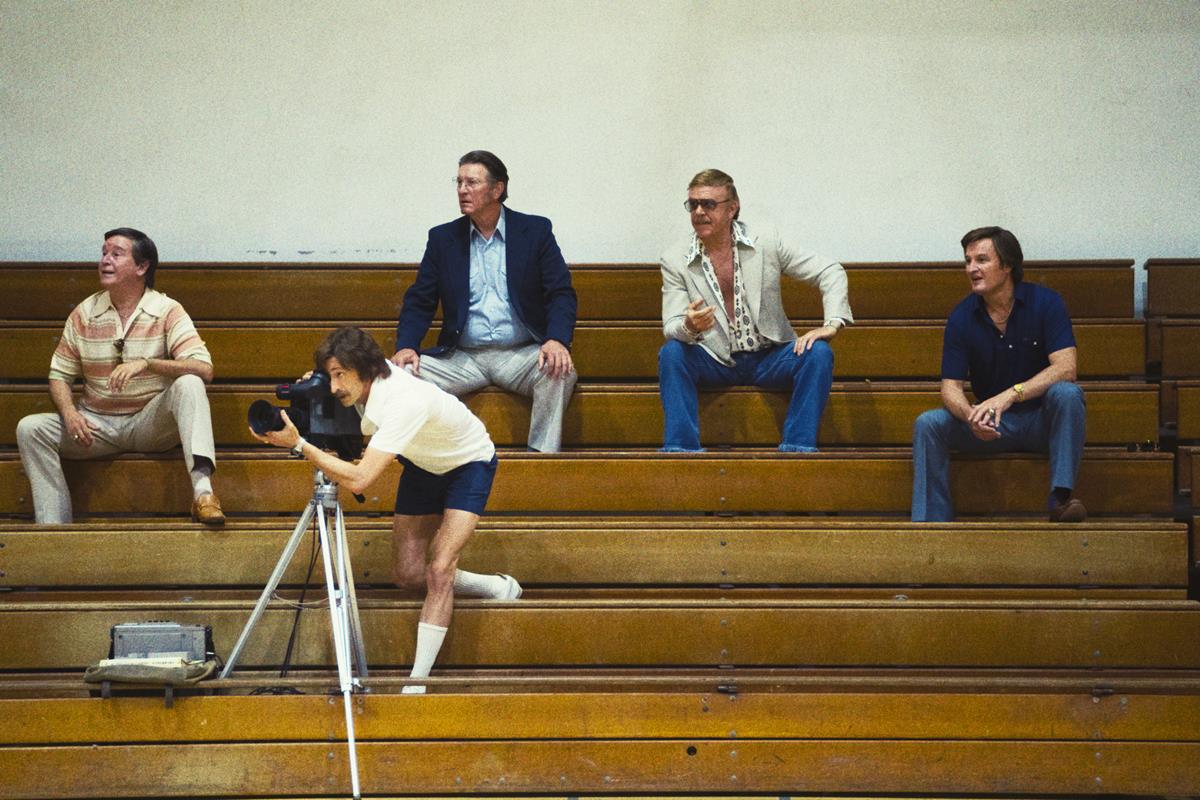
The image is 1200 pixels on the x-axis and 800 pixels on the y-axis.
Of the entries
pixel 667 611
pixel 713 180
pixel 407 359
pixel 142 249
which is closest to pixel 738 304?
pixel 713 180

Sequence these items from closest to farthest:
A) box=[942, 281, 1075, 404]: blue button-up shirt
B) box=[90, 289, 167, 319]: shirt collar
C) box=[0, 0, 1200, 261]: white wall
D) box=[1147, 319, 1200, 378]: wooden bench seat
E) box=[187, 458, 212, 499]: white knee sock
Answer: box=[187, 458, 212, 499]: white knee sock < box=[942, 281, 1075, 404]: blue button-up shirt < box=[90, 289, 167, 319]: shirt collar < box=[1147, 319, 1200, 378]: wooden bench seat < box=[0, 0, 1200, 261]: white wall

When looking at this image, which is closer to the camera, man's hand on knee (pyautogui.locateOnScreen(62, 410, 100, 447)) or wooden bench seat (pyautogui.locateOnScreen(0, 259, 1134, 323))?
man's hand on knee (pyautogui.locateOnScreen(62, 410, 100, 447))

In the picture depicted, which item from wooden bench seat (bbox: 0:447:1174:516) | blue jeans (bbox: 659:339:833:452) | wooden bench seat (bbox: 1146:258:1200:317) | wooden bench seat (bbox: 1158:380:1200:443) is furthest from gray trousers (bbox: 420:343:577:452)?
wooden bench seat (bbox: 1146:258:1200:317)

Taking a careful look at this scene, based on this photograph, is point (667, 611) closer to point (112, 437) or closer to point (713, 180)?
point (713, 180)

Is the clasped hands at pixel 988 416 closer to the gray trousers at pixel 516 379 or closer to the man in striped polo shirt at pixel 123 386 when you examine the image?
the gray trousers at pixel 516 379

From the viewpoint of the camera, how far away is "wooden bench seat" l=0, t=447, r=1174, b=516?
338 centimetres

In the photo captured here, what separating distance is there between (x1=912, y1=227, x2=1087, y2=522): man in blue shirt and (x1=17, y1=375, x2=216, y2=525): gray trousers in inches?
69.1

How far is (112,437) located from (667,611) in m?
1.50

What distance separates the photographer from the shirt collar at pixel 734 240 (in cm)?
374

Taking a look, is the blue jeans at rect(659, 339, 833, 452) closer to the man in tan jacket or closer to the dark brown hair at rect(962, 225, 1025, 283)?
the man in tan jacket

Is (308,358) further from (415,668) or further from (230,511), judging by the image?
(415,668)

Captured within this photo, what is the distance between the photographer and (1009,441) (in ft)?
11.1

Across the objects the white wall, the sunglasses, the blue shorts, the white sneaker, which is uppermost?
the white wall

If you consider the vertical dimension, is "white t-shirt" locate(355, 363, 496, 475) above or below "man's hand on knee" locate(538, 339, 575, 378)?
below
